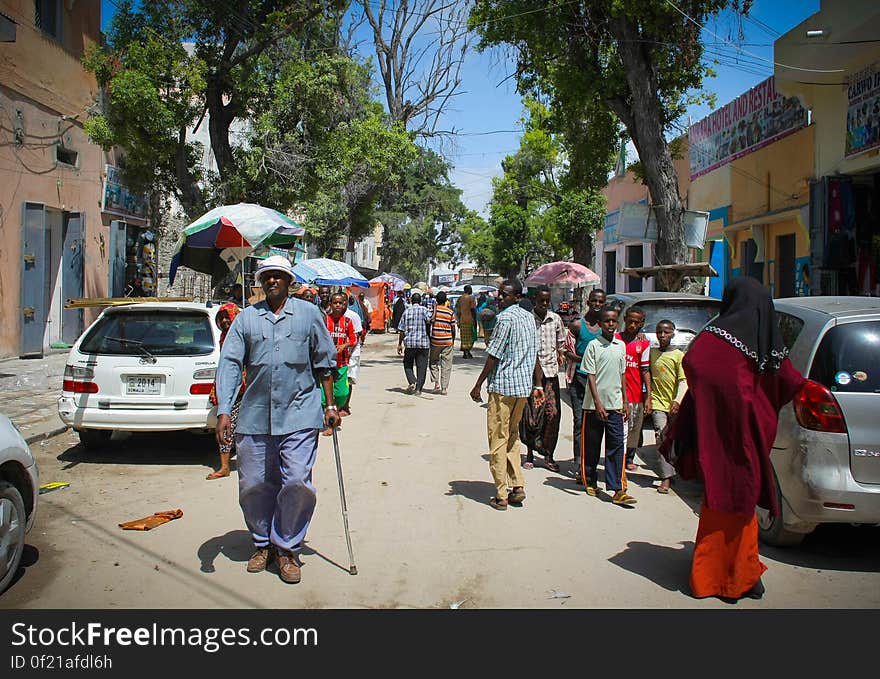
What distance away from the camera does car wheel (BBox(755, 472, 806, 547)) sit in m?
5.20

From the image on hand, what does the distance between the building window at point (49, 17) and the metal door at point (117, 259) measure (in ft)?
16.1

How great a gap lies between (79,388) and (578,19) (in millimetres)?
13840

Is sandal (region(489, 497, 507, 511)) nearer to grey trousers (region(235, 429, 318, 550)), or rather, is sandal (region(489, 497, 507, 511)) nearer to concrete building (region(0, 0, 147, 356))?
grey trousers (region(235, 429, 318, 550))

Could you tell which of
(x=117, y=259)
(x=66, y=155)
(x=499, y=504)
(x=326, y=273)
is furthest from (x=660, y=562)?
(x=117, y=259)

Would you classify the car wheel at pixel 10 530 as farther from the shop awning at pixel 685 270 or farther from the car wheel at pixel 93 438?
the shop awning at pixel 685 270

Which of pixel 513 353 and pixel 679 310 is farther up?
pixel 679 310

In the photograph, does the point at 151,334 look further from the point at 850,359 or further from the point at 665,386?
the point at 850,359

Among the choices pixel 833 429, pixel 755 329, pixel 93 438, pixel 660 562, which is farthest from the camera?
pixel 93 438

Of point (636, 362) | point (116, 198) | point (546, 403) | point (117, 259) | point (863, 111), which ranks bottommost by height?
point (546, 403)

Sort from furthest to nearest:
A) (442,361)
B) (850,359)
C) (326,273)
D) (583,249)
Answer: (583,249) < (326,273) < (442,361) < (850,359)

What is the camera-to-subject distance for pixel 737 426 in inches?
174

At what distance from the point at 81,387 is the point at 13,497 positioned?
3.39 meters

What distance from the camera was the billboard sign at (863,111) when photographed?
1347 centimetres

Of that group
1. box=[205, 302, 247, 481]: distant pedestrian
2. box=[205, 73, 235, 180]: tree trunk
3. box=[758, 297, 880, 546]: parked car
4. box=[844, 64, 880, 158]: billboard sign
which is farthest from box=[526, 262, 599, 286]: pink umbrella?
box=[758, 297, 880, 546]: parked car
